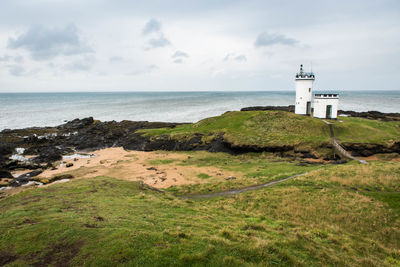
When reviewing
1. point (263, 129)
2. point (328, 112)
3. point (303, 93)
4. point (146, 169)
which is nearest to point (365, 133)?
point (328, 112)

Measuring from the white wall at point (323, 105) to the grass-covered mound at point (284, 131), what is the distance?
4.06 m

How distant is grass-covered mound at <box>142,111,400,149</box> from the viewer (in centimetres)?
3862

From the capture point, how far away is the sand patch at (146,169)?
28.6 metres

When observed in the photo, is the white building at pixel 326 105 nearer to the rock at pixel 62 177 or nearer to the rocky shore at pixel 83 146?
the rocky shore at pixel 83 146

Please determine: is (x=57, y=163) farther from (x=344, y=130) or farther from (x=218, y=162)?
(x=344, y=130)

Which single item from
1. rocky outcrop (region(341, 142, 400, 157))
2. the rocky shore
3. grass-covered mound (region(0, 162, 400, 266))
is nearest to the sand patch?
the rocky shore

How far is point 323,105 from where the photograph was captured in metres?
47.9

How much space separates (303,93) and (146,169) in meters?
37.0

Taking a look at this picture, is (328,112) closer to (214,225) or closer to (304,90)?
(304,90)

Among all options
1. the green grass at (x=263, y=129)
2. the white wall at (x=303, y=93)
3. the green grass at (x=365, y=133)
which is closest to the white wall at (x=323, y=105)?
the white wall at (x=303, y=93)

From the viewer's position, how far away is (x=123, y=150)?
1921 inches

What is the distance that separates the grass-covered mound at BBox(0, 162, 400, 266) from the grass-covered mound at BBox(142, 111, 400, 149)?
51.4 feet

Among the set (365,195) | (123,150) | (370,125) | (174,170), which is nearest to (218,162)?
(174,170)

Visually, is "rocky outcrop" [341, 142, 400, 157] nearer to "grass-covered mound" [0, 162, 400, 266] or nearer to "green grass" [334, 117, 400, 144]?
"green grass" [334, 117, 400, 144]
